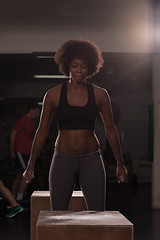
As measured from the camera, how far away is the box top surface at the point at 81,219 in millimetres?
1922

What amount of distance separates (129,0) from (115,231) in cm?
312

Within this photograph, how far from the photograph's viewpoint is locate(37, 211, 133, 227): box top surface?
1922 millimetres

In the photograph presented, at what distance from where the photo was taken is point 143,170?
33.0ft

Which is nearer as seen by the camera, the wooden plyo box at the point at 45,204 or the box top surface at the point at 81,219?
the box top surface at the point at 81,219

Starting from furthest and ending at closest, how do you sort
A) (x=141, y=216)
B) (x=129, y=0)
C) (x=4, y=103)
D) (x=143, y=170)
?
1. (x=143, y=170)
2. (x=4, y=103)
3. (x=141, y=216)
4. (x=129, y=0)

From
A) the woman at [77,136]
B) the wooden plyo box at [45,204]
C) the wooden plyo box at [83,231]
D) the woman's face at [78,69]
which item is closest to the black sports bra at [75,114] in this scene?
the woman at [77,136]

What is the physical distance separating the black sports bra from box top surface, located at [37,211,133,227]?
45cm

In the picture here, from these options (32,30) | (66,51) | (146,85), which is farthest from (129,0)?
(146,85)

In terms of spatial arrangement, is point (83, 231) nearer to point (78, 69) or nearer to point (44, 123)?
point (44, 123)

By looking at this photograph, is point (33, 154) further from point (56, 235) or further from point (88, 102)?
point (56, 235)

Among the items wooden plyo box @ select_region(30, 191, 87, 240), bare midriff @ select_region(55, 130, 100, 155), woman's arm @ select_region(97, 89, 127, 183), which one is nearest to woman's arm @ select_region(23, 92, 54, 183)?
bare midriff @ select_region(55, 130, 100, 155)

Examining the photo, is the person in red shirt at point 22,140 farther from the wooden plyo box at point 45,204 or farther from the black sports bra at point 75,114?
the black sports bra at point 75,114

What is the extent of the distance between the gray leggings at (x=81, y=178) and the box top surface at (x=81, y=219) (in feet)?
0.39

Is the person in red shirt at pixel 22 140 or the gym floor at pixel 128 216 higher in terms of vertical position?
the person in red shirt at pixel 22 140
